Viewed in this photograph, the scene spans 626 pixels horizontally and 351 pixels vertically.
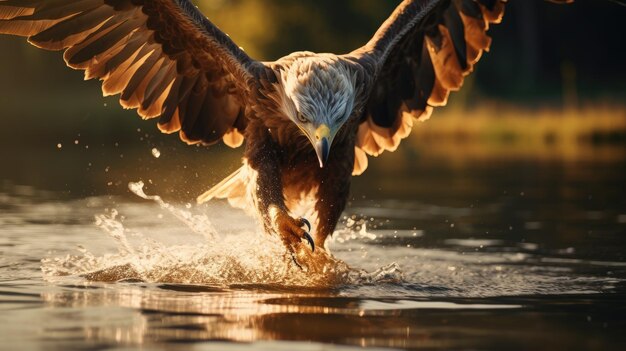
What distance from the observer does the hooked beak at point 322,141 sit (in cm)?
807

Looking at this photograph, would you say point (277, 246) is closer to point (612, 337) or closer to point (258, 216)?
point (258, 216)

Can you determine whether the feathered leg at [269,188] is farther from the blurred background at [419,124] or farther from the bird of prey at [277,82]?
the blurred background at [419,124]

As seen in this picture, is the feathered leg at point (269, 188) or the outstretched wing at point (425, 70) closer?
the feathered leg at point (269, 188)

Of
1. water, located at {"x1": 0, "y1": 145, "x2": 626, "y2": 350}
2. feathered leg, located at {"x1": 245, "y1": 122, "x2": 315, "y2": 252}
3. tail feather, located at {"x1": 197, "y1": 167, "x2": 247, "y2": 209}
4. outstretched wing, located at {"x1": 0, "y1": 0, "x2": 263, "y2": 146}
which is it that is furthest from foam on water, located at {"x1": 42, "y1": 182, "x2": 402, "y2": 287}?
outstretched wing, located at {"x1": 0, "y1": 0, "x2": 263, "y2": 146}

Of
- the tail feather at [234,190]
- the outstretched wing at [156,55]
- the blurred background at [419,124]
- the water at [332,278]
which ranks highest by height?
the blurred background at [419,124]

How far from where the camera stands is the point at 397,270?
8.89 m

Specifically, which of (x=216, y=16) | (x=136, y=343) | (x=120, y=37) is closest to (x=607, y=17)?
(x=216, y=16)

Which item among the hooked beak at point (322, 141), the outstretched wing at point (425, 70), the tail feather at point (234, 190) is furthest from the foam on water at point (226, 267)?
the outstretched wing at point (425, 70)

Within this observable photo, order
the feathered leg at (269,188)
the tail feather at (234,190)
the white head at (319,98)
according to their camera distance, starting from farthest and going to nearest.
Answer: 1. the tail feather at (234,190)
2. the feathered leg at (269,188)
3. the white head at (319,98)

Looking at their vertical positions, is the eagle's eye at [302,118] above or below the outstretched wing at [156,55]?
below

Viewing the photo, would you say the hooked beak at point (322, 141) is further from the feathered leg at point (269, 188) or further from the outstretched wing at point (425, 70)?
the outstretched wing at point (425, 70)

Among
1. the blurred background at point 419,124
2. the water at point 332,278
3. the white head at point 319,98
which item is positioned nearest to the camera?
the water at point 332,278

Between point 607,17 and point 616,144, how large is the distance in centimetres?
1887

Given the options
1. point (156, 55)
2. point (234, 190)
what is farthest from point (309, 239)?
point (156, 55)
